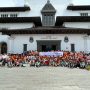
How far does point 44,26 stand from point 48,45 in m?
7.33

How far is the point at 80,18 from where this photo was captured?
200 ft

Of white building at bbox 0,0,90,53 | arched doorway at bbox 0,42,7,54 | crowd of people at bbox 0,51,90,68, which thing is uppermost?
white building at bbox 0,0,90,53

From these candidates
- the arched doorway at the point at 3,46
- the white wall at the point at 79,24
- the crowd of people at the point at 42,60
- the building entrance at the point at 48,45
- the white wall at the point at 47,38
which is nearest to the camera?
the crowd of people at the point at 42,60

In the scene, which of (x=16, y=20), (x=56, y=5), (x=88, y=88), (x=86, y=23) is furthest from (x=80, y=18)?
(x=88, y=88)

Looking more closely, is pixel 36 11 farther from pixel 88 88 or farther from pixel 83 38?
pixel 88 88

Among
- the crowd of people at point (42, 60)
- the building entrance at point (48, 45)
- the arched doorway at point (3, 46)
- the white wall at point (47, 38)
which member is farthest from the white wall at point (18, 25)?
the crowd of people at point (42, 60)

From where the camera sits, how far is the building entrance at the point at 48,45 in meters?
54.8

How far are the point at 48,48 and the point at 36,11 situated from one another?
11576 mm

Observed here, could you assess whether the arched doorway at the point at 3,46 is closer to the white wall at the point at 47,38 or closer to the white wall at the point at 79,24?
the white wall at the point at 47,38

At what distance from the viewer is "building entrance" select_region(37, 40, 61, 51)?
54844 mm

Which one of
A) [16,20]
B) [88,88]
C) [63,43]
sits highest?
[16,20]

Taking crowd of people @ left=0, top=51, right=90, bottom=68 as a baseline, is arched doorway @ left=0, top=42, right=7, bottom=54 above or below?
above

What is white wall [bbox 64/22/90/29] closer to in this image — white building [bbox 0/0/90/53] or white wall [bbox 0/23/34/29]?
white building [bbox 0/0/90/53]

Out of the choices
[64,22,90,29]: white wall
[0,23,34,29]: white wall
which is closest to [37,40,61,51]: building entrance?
[0,23,34,29]: white wall
